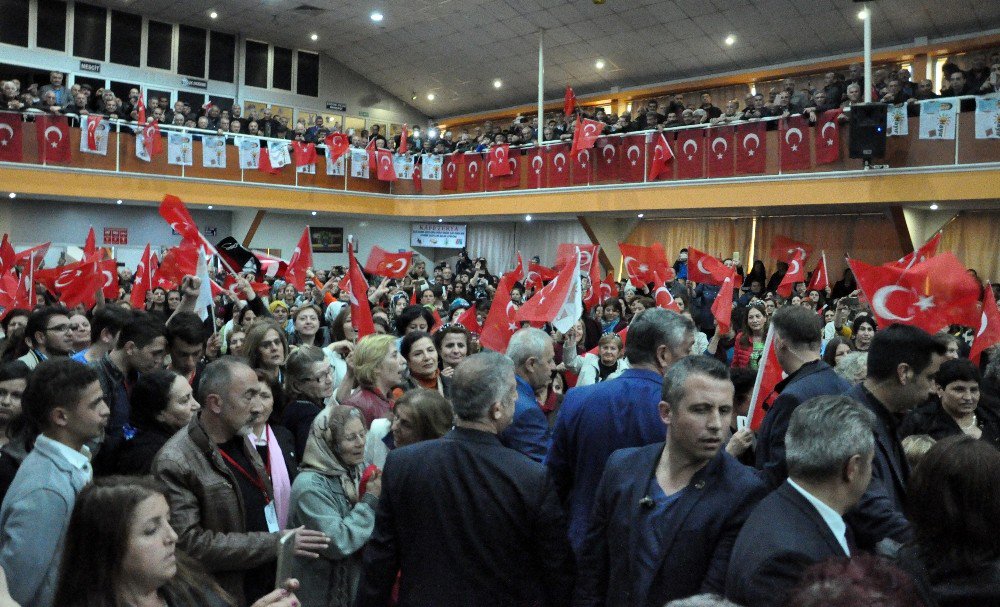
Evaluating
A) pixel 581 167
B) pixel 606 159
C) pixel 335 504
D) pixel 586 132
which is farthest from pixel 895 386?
pixel 581 167

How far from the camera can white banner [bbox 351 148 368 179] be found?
24.3 m

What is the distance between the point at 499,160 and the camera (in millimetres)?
22641

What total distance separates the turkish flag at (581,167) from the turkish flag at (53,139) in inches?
441

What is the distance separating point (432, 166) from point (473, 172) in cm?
176

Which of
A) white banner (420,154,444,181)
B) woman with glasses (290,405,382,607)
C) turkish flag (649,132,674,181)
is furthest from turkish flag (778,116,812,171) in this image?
woman with glasses (290,405,382,607)

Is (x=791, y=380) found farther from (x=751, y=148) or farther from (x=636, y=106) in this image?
(x=636, y=106)

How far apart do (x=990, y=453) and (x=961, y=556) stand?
30 cm

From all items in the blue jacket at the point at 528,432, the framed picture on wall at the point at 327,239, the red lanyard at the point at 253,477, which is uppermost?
the framed picture on wall at the point at 327,239

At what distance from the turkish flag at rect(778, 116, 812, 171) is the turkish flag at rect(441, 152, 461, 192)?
952cm

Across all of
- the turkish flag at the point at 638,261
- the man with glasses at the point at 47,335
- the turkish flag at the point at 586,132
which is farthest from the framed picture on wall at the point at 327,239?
the man with glasses at the point at 47,335

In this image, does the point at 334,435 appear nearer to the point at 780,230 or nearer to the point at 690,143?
the point at 690,143

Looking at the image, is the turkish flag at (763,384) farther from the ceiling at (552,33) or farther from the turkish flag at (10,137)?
the turkish flag at (10,137)

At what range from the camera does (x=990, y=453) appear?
2.58 metres

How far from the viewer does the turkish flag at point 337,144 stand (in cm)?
2366
